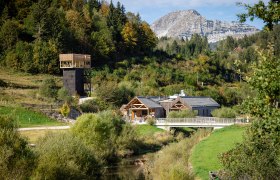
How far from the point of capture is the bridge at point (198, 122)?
48.3 m

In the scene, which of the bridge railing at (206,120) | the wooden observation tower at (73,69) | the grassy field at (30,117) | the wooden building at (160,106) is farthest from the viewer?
the wooden observation tower at (73,69)

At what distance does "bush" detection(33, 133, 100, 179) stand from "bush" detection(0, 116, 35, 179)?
56cm

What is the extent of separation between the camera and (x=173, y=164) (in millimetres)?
23766

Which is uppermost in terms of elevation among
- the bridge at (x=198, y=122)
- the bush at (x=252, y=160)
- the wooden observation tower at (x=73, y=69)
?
the wooden observation tower at (x=73, y=69)

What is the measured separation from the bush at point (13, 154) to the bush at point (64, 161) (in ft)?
1.84

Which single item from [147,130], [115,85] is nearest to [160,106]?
[115,85]

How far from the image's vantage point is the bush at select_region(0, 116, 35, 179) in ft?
56.4

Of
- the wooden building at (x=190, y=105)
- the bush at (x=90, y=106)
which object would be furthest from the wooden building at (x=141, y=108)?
the bush at (x=90, y=106)

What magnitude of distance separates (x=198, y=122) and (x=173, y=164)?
26424 millimetres

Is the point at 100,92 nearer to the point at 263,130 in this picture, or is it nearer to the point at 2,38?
the point at 2,38

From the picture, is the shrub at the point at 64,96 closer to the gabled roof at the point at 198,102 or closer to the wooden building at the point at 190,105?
the wooden building at the point at 190,105

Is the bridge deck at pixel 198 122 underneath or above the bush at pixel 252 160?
underneath

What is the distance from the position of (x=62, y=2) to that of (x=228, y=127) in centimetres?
7163

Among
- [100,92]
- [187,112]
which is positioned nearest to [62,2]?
[100,92]
